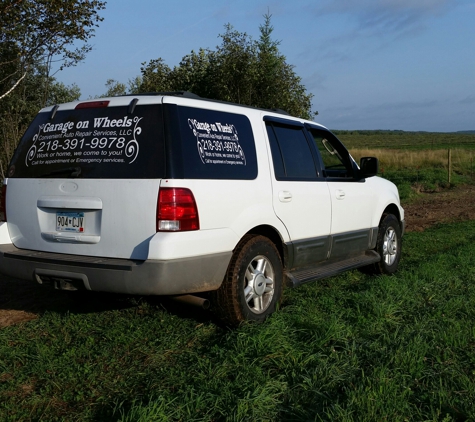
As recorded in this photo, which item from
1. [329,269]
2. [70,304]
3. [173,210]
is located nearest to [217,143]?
[173,210]

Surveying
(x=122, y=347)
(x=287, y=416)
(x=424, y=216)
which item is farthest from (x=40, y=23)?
(x=287, y=416)

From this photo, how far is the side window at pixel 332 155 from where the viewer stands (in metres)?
6.16

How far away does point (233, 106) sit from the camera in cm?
493

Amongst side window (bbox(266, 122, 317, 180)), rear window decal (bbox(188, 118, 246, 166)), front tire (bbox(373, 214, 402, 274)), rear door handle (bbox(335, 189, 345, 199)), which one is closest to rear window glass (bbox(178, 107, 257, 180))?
rear window decal (bbox(188, 118, 246, 166))

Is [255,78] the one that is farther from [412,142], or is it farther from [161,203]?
[412,142]

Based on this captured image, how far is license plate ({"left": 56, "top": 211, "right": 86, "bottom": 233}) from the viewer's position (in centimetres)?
436

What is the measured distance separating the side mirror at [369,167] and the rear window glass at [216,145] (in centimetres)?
192

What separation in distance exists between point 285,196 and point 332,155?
1.52 meters

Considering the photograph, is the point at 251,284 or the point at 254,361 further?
the point at 251,284

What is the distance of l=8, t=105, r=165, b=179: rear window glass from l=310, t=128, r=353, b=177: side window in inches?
93.7

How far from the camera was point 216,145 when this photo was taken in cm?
453

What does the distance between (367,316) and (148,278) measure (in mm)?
1915

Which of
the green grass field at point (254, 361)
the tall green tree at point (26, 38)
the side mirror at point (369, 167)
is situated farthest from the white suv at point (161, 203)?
the tall green tree at point (26, 38)

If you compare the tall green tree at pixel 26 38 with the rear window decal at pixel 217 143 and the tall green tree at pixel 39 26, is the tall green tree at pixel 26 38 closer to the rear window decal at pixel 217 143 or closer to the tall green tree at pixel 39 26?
the tall green tree at pixel 39 26
